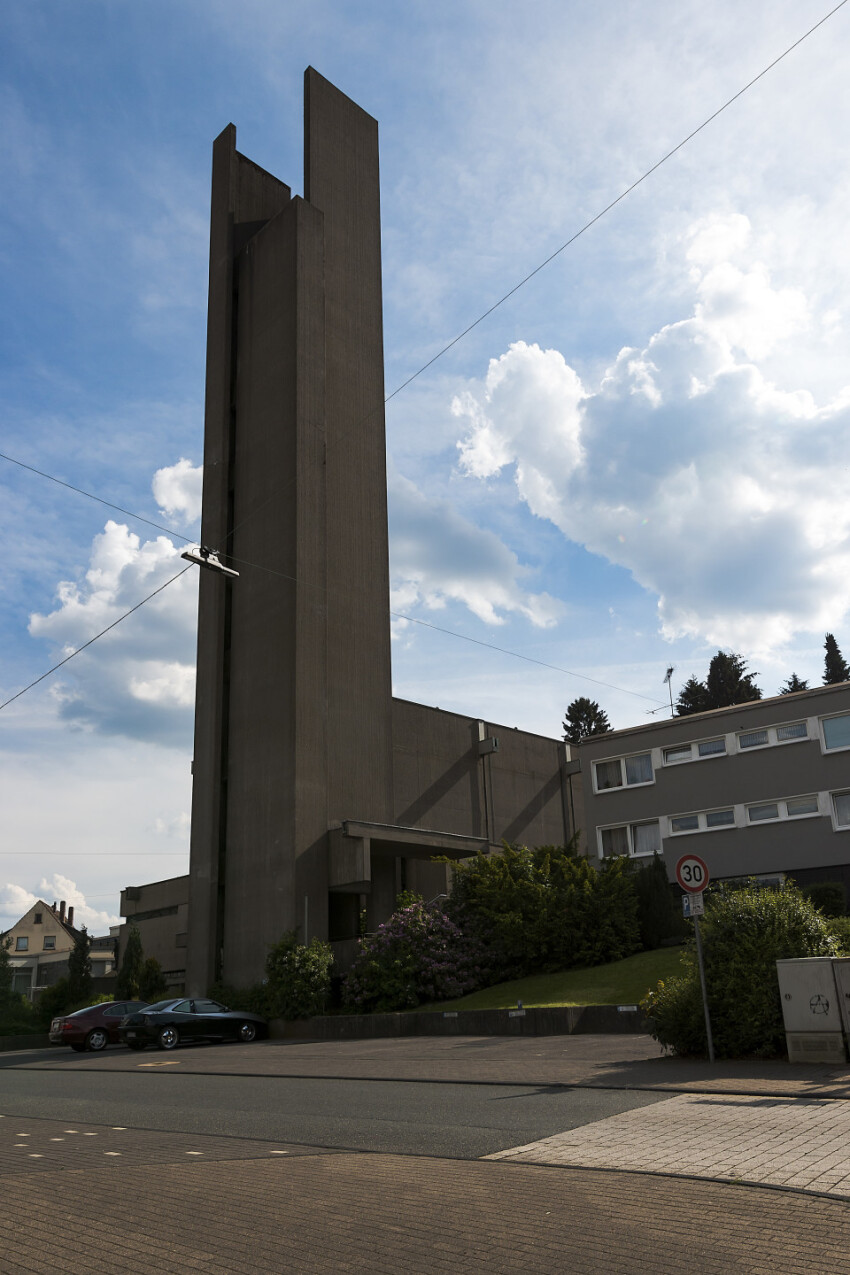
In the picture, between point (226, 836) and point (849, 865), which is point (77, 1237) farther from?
point (226, 836)

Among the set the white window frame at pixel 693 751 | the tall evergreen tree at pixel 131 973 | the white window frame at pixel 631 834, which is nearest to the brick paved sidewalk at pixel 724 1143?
the white window frame at pixel 693 751

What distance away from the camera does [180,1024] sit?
2559 centimetres

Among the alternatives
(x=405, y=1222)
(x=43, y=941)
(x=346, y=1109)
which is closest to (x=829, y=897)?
(x=346, y=1109)

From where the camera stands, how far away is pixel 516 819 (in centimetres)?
4834

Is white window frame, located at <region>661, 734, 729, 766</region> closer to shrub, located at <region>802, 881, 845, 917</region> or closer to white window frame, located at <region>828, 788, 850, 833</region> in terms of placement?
white window frame, located at <region>828, 788, 850, 833</region>

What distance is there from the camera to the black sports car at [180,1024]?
82.2 ft

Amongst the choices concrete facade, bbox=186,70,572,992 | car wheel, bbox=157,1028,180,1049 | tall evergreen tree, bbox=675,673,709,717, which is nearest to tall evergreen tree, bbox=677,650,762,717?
tall evergreen tree, bbox=675,673,709,717

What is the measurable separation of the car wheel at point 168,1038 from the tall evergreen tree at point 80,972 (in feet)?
68.6

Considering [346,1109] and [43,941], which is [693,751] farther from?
[43,941]

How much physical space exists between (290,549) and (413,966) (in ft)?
52.4

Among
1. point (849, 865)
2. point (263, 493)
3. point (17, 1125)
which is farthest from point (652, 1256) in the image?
point (263, 493)

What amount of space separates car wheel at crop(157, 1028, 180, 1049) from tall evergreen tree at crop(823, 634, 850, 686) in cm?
6042

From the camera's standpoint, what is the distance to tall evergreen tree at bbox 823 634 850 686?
2965 inches

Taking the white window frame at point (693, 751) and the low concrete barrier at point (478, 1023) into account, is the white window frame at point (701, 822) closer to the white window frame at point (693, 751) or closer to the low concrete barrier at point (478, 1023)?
the white window frame at point (693, 751)
